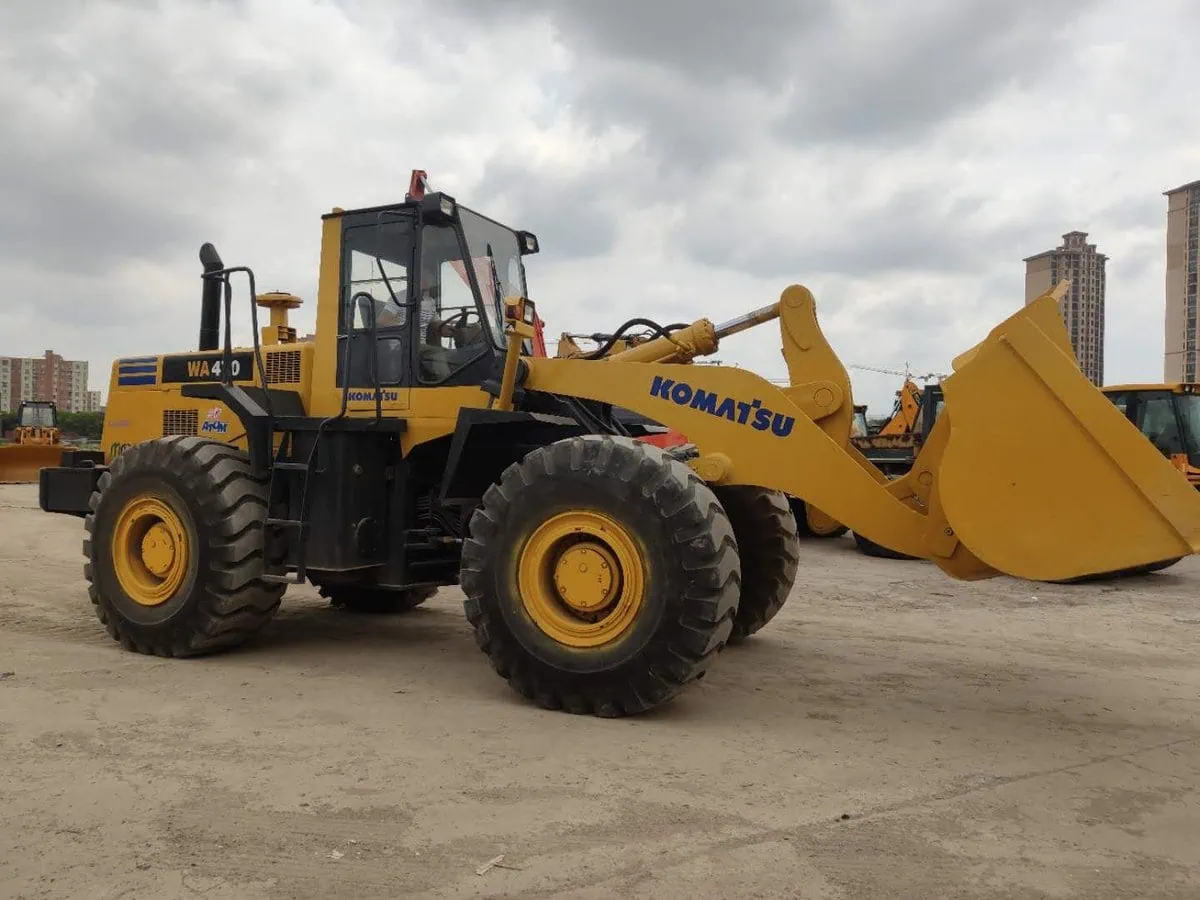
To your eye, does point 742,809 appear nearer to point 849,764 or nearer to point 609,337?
point 849,764

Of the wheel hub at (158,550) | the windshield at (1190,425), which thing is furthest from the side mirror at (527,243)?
the windshield at (1190,425)

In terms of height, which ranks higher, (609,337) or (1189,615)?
(609,337)

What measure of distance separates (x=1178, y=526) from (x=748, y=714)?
2312mm

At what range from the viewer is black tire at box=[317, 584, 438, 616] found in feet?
27.3

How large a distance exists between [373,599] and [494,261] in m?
3.28

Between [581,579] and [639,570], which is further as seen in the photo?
[581,579]

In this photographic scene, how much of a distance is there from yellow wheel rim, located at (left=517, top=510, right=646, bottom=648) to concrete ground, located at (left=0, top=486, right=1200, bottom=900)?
18.9 inches

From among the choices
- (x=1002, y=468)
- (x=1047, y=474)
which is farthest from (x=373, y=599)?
(x=1047, y=474)

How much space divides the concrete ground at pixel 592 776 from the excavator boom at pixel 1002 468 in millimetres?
988

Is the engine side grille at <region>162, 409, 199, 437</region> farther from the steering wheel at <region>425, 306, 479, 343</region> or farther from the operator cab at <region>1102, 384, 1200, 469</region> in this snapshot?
the operator cab at <region>1102, 384, 1200, 469</region>

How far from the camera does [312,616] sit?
27.1ft

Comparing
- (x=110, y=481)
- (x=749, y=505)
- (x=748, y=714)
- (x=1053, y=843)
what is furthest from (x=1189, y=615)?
(x=110, y=481)

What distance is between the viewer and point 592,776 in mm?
4145

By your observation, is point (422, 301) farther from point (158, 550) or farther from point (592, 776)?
point (592, 776)
